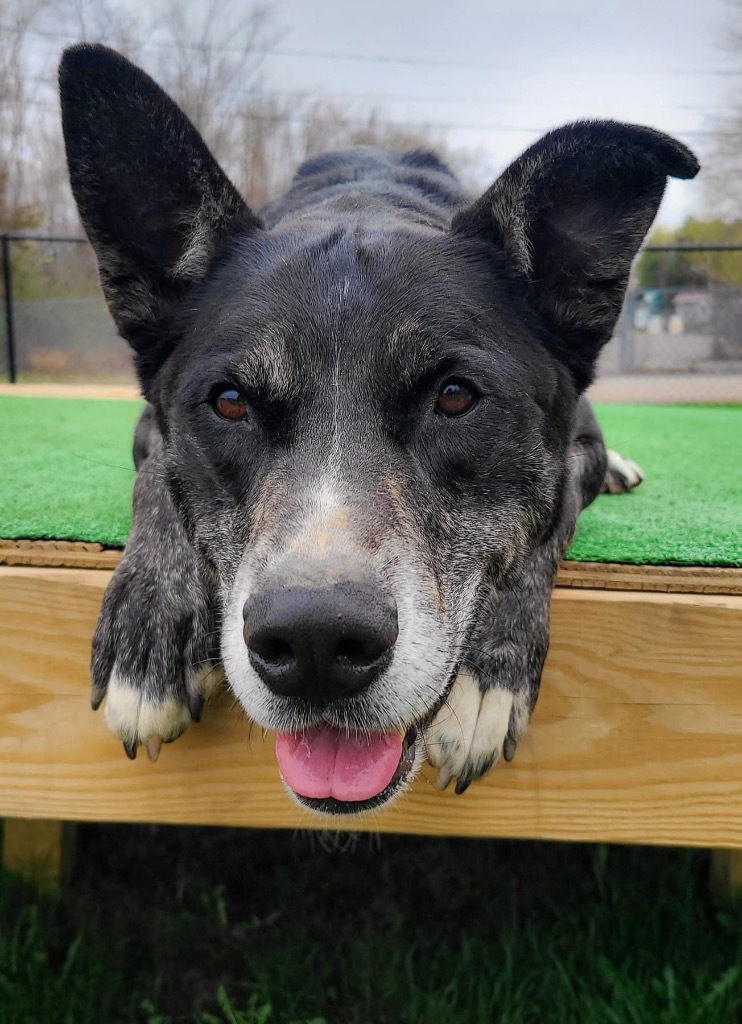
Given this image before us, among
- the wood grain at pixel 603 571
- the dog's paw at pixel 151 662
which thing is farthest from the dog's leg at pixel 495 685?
the dog's paw at pixel 151 662

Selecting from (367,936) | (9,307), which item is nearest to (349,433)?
(367,936)

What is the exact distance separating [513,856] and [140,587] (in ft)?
6.99

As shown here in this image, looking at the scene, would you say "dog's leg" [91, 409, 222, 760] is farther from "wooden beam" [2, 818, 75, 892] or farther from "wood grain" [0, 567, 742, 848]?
"wooden beam" [2, 818, 75, 892]

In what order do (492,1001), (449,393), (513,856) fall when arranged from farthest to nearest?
(513,856) < (492,1001) < (449,393)

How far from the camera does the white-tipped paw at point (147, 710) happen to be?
68.3 inches

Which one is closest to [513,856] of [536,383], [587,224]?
[536,383]

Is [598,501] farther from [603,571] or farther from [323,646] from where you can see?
[323,646]

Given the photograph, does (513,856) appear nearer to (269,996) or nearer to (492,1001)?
(492,1001)

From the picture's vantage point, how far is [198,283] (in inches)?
82.0

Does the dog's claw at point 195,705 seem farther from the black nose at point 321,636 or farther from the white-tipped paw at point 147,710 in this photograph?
the black nose at point 321,636

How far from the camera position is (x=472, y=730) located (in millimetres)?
1746

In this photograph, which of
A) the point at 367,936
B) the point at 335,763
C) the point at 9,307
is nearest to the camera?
the point at 335,763

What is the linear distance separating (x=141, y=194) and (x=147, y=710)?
114cm

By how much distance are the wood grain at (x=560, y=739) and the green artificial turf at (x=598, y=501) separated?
27 cm
